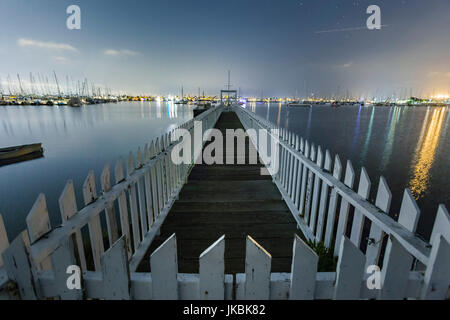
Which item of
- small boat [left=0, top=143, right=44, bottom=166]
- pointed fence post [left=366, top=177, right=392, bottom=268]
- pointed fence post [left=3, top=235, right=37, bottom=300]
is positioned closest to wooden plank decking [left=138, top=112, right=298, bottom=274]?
pointed fence post [left=366, top=177, right=392, bottom=268]

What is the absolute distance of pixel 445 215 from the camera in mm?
1166

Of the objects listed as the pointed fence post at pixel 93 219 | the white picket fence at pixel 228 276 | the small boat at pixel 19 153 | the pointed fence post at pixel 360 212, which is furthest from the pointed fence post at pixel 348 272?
the small boat at pixel 19 153

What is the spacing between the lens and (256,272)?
4.09ft

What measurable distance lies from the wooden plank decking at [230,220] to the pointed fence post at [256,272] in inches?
45.9

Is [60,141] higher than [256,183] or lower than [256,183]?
lower

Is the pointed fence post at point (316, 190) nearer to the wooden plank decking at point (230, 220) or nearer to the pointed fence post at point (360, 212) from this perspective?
the wooden plank decking at point (230, 220)

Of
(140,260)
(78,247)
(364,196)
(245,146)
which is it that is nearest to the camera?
(78,247)

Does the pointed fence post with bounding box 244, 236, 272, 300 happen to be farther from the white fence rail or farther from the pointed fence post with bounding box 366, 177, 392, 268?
the pointed fence post with bounding box 366, 177, 392, 268

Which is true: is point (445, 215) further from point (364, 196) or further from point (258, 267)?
point (258, 267)

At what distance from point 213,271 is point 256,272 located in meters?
0.25

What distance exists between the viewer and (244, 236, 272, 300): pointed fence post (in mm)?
1216
